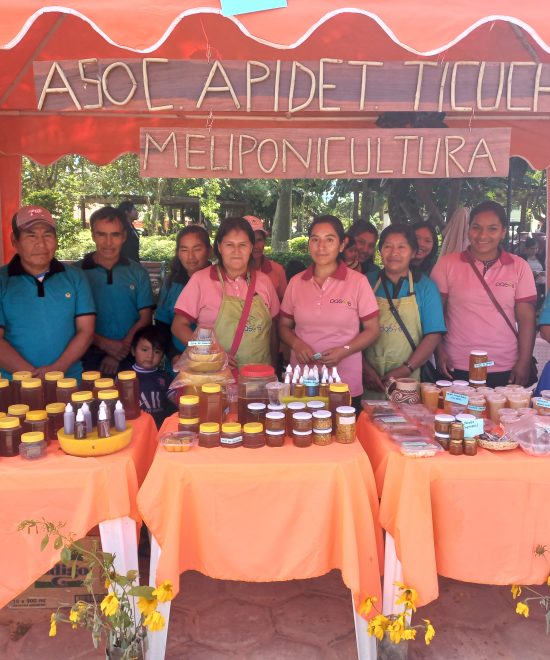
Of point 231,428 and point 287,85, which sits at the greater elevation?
point 287,85

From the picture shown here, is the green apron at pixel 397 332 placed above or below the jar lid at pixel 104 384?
above

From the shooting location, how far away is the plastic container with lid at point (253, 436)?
2.11 meters

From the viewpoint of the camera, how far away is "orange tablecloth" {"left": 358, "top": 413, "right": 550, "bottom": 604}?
200cm

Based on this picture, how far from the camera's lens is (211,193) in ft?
53.9

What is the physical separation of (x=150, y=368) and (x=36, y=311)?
26.1 inches

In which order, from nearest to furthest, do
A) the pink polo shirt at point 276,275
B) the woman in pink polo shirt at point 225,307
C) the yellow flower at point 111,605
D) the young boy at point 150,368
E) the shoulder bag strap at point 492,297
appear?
the yellow flower at point 111,605, the woman in pink polo shirt at point 225,307, the young boy at point 150,368, the shoulder bag strap at point 492,297, the pink polo shirt at point 276,275

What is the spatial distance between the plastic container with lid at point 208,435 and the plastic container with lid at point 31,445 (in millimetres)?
575

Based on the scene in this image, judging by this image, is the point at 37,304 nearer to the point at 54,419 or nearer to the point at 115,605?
the point at 54,419

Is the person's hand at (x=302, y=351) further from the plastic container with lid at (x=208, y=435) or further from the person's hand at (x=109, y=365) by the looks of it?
the person's hand at (x=109, y=365)

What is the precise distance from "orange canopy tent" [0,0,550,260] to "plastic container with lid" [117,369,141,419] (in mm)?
1245

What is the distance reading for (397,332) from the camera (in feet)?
10.4

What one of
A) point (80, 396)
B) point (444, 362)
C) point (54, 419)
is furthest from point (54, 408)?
point (444, 362)

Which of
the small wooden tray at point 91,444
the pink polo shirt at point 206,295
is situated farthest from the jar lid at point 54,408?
the pink polo shirt at point 206,295

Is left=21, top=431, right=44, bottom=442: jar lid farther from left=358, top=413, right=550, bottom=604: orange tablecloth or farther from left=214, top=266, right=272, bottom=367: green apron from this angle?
left=358, top=413, right=550, bottom=604: orange tablecloth
